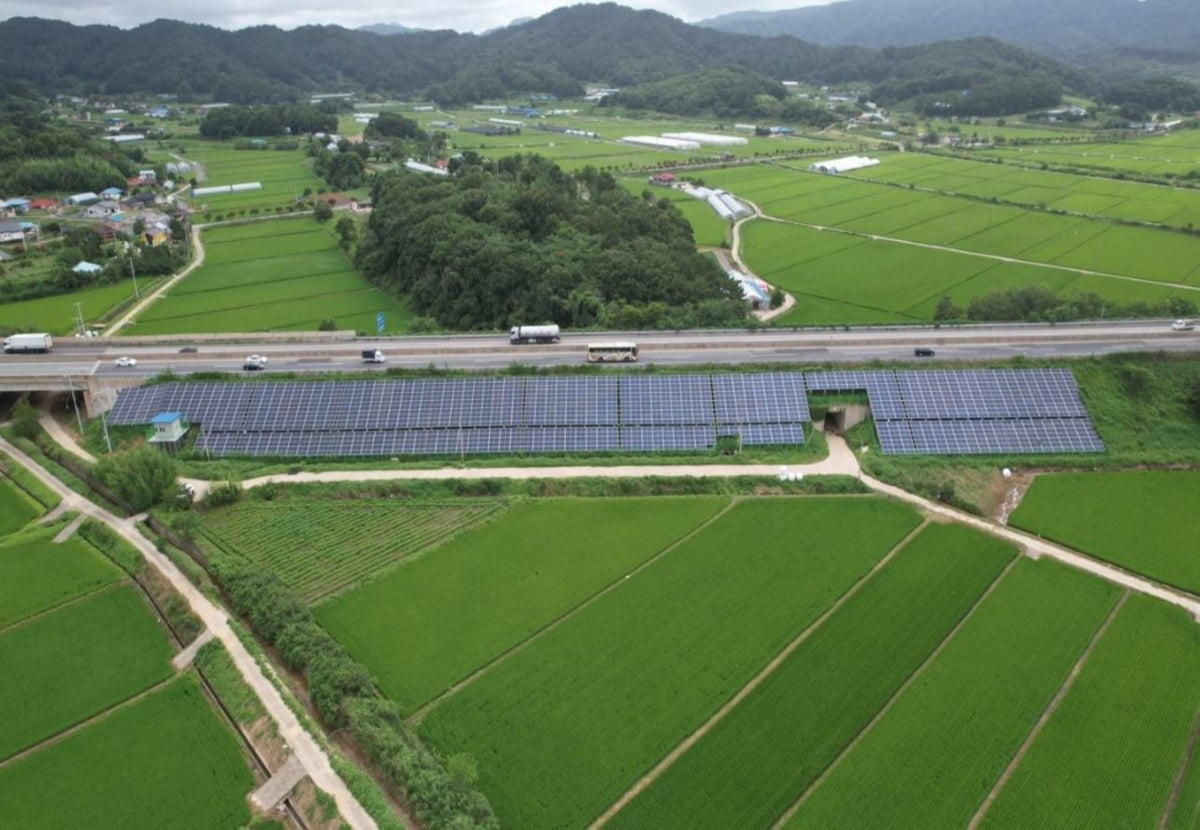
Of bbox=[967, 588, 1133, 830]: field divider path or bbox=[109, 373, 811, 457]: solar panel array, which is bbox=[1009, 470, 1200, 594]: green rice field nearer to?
bbox=[967, 588, 1133, 830]: field divider path

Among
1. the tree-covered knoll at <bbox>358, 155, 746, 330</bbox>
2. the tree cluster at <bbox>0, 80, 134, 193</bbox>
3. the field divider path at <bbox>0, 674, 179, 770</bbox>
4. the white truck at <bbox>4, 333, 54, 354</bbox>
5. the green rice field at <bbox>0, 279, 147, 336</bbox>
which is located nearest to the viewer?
the field divider path at <bbox>0, 674, 179, 770</bbox>

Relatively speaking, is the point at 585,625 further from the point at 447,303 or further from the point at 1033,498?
the point at 447,303

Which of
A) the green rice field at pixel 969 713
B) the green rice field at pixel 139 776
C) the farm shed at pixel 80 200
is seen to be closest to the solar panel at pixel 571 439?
the green rice field at pixel 969 713

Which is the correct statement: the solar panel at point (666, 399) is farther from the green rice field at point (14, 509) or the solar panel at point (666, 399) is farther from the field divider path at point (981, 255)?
the field divider path at point (981, 255)

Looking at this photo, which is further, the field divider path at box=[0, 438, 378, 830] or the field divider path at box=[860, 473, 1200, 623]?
the field divider path at box=[860, 473, 1200, 623]

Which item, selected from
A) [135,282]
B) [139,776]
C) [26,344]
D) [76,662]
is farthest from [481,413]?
[135,282]

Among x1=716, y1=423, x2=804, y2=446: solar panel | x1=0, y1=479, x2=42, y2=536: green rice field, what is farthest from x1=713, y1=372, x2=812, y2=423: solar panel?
x1=0, y1=479, x2=42, y2=536: green rice field
